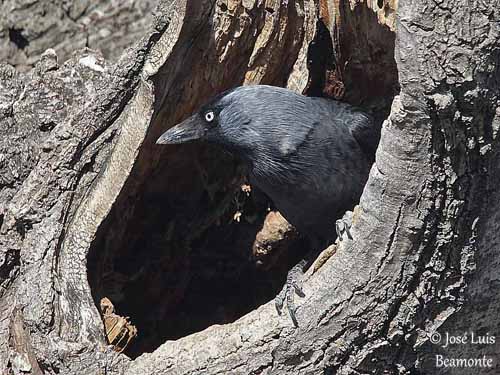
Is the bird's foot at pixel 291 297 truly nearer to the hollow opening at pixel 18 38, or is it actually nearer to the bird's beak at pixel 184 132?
the bird's beak at pixel 184 132

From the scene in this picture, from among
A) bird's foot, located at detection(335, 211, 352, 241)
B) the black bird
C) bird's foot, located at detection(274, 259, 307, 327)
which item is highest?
the black bird

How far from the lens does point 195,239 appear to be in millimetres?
4809

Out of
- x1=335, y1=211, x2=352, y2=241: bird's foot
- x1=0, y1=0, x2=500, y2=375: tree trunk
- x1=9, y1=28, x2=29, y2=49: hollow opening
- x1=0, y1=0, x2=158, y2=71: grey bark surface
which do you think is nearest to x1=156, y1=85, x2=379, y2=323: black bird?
x1=0, y1=0, x2=500, y2=375: tree trunk

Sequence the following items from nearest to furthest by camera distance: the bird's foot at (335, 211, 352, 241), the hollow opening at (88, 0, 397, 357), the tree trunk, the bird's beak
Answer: the tree trunk, the bird's foot at (335, 211, 352, 241), the bird's beak, the hollow opening at (88, 0, 397, 357)

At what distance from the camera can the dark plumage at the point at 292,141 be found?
4016mm

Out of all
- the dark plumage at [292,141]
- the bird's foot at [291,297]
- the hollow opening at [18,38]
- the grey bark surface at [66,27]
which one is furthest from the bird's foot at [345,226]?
the hollow opening at [18,38]

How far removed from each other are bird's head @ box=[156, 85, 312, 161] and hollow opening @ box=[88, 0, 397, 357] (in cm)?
20

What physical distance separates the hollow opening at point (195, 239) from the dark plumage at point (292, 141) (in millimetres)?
278

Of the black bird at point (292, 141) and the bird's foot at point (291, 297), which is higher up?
the black bird at point (292, 141)

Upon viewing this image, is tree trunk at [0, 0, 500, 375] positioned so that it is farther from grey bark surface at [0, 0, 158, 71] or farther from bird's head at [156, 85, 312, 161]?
grey bark surface at [0, 0, 158, 71]

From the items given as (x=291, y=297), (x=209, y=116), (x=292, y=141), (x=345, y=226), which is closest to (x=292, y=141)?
(x=292, y=141)

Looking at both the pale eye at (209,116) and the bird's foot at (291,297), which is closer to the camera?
the bird's foot at (291,297)

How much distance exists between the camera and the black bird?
4016 millimetres

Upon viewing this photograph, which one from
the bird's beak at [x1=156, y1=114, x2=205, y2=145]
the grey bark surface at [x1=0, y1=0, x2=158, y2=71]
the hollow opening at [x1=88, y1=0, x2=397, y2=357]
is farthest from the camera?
the grey bark surface at [x1=0, y1=0, x2=158, y2=71]
